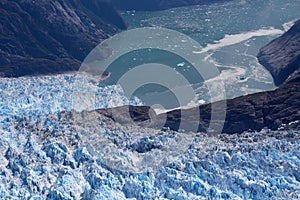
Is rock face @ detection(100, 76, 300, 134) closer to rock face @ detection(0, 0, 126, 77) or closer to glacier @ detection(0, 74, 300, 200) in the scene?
glacier @ detection(0, 74, 300, 200)

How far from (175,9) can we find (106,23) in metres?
11.0

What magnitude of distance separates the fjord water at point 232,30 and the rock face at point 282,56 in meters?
0.48

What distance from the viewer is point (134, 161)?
19.5 meters

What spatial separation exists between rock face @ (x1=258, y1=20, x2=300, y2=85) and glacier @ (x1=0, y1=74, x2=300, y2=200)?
12.1 metres

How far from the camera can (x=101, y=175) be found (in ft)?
61.0

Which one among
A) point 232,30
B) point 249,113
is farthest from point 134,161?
point 232,30

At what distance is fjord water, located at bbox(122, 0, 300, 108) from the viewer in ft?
110

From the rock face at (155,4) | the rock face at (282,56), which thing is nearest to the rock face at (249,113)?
the rock face at (282,56)

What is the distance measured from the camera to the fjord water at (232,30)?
3359 centimetres

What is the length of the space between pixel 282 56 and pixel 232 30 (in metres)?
10.2

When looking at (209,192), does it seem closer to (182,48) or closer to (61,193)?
(61,193)

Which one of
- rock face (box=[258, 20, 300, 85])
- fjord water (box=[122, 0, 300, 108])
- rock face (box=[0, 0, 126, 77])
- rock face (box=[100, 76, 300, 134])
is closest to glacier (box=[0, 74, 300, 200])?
rock face (box=[100, 76, 300, 134])

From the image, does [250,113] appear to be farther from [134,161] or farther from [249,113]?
[134,161]

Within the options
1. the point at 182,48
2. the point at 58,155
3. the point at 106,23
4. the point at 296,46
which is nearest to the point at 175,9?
the point at 106,23
